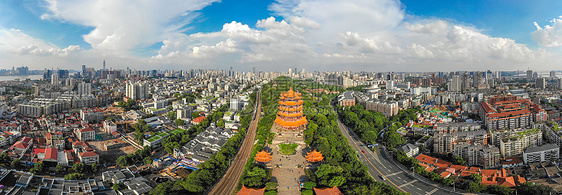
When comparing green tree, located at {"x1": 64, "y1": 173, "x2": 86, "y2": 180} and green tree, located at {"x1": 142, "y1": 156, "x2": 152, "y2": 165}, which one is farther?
green tree, located at {"x1": 142, "y1": 156, "x2": 152, "y2": 165}

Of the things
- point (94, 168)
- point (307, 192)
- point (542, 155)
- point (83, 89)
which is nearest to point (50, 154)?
point (94, 168)

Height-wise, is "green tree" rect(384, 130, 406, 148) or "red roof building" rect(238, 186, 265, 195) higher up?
"green tree" rect(384, 130, 406, 148)

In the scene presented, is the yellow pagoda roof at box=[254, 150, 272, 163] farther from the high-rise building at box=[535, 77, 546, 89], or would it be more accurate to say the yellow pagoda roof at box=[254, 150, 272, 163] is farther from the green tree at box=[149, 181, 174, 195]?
the high-rise building at box=[535, 77, 546, 89]

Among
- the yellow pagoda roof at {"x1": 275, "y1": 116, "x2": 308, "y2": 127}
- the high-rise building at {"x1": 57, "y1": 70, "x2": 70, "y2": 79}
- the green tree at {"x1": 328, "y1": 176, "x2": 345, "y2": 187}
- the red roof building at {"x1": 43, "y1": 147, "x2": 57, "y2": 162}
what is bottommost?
the red roof building at {"x1": 43, "y1": 147, "x2": 57, "y2": 162}

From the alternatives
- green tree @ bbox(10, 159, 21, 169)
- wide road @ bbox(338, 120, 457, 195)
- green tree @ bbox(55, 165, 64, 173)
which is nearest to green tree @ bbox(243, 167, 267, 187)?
wide road @ bbox(338, 120, 457, 195)

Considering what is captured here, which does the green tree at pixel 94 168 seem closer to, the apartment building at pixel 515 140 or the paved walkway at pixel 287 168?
the paved walkway at pixel 287 168

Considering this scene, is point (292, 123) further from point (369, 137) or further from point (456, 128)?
point (456, 128)

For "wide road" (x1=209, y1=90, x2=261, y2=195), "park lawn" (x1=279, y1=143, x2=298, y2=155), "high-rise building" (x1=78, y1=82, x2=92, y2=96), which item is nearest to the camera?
"wide road" (x1=209, y1=90, x2=261, y2=195)

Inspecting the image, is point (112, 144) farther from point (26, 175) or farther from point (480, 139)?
point (480, 139)
